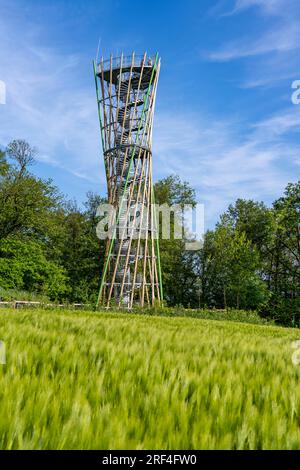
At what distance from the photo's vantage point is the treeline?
32625 mm

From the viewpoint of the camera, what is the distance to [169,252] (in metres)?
43.0

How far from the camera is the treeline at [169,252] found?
32625 mm

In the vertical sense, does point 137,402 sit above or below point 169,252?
below

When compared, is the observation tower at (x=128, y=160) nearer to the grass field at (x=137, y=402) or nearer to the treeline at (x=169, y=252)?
the treeline at (x=169, y=252)

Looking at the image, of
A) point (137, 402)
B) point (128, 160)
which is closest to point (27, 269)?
point (128, 160)

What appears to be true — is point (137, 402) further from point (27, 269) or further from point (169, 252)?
point (169, 252)

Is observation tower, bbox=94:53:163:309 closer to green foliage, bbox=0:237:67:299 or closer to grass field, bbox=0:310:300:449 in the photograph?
green foliage, bbox=0:237:67:299

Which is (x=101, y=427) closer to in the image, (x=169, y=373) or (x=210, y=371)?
(x=169, y=373)

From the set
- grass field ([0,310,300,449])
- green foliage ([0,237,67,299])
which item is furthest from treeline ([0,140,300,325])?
grass field ([0,310,300,449])

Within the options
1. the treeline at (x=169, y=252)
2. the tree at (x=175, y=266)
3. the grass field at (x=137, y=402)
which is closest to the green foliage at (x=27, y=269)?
the treeline at (x=169, y=252)

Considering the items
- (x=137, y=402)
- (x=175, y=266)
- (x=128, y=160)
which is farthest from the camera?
(x=175, y=266)

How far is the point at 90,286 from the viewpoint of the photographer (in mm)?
38844

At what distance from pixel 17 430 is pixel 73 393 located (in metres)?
0.44

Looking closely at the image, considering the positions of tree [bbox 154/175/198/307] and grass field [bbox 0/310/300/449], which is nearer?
grass field [bbox 0/310/300/449]
